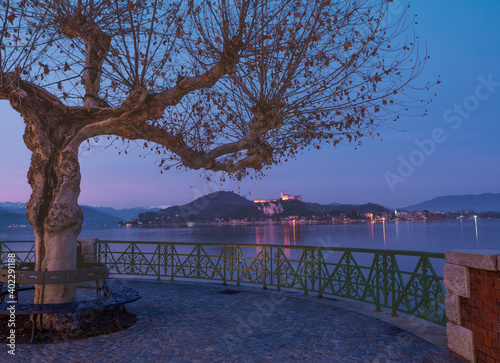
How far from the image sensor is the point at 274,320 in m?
6.98

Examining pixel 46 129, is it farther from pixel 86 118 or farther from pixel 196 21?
pixel 196 21

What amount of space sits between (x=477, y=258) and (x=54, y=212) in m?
6.70

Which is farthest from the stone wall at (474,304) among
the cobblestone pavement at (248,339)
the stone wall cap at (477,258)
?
the cobblestone pavement at (248,339)

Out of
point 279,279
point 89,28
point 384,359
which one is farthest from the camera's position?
point 279,279

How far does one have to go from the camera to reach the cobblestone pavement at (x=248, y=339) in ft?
16.5

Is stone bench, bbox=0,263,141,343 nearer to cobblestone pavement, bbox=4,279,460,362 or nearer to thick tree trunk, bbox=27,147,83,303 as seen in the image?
thick tree trunk, bbox=27,147,83,303

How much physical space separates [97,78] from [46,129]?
5.45ft

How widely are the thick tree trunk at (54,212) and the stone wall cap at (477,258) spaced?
6356 millimetres

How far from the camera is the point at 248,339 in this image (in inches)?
229

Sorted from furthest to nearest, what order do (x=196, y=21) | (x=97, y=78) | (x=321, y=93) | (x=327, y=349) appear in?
(x=321, y=93)
(x=97, y=78)
(x=196, y=21)
(x=327, y=349)

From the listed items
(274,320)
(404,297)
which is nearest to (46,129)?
(274,320)

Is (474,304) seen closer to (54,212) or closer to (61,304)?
(61,304)

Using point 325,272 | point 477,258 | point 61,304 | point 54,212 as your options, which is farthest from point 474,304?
point 54,212

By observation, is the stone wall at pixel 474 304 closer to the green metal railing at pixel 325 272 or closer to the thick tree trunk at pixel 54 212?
the green metal railing at pixel 325 272
